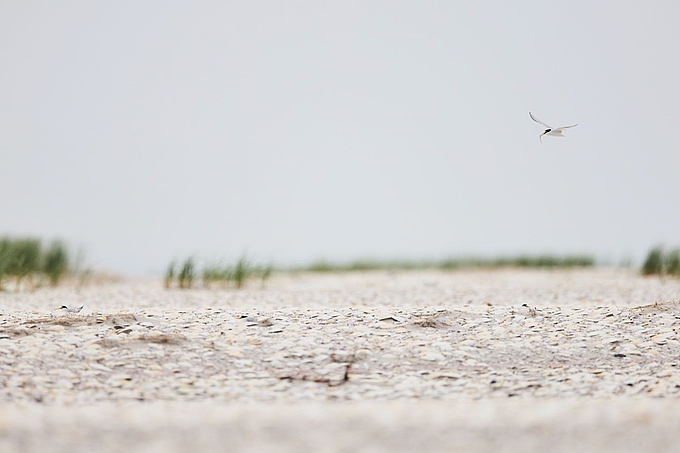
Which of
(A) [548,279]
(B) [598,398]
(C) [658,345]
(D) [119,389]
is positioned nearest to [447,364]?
(B) [598,398]

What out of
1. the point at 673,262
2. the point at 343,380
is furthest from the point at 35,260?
the point at 673,262

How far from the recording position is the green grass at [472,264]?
15242mm

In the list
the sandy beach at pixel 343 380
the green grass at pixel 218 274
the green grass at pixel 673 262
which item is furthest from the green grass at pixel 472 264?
the sandy beach at pixel 343 380

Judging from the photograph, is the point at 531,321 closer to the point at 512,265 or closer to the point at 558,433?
the point at 558,433

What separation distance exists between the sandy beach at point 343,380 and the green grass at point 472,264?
366 inches

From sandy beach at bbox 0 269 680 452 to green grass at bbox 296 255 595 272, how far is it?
931 centimetres

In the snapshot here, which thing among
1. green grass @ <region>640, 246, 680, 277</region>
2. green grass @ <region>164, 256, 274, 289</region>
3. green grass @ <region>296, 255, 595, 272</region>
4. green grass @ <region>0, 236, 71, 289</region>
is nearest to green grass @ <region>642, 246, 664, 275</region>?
green grass @ <region>640, 246, 680, 277</region>

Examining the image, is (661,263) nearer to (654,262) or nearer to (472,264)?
(654,262)

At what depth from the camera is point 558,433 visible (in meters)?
2.95

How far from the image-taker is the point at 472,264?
15242 millimetres

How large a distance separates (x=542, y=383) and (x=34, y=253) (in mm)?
8696

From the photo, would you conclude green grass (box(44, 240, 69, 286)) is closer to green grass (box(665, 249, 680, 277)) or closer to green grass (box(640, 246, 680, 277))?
green grass (box(640, 246, 680, 277))

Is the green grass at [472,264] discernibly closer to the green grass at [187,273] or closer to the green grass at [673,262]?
the green grass at [673,262]

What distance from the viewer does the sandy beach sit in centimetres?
291
